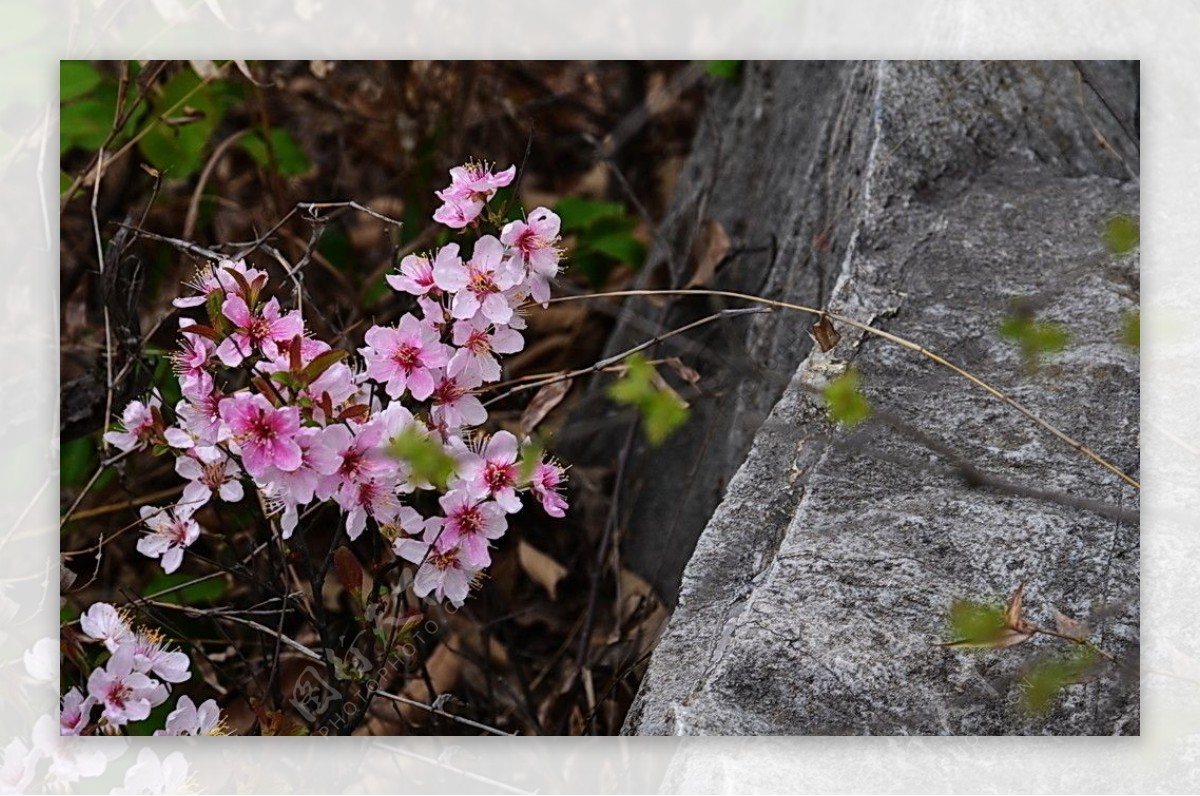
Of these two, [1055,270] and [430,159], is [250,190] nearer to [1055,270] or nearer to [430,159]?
[430,159]

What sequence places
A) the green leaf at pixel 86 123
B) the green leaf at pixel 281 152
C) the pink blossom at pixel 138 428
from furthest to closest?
the green leaf at pixel 281 152
the green leaf at pixel 86 123
the pink blossom at pixel 138 428

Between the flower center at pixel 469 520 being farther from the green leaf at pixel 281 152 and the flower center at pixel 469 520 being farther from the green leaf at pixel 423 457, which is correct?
the green leaf at pixel 281 152

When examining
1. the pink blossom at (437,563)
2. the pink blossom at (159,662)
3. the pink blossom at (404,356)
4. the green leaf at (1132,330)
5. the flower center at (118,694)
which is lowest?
the flower center at (118,694)

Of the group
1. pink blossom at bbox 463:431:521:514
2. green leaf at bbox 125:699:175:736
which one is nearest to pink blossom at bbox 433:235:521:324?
pink blossom at bbox 463:431:521:514

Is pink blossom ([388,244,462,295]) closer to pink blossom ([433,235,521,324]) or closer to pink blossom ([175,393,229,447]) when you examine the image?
pink blossom ([433,235,521,324])

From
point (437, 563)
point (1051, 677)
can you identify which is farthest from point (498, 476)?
point (1051, 677)

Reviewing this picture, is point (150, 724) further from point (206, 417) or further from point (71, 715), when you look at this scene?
point (206, 417)

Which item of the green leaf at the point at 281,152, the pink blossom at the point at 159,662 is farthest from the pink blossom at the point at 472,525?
the green leaf at the point at 281,152
